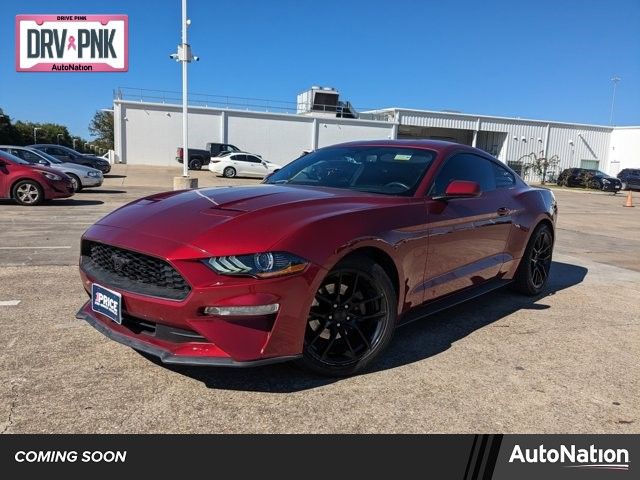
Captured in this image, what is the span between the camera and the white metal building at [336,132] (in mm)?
36312

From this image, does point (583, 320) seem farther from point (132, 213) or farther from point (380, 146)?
point (132, 213)

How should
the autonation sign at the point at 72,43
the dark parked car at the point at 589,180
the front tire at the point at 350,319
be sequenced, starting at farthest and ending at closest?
the dark parked car at the point at 589,180
the autonation sign at the point at 72,43
the front tire at the point at 350,319

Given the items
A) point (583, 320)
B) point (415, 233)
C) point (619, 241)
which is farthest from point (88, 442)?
point (619, 241)

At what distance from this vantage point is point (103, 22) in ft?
82.6

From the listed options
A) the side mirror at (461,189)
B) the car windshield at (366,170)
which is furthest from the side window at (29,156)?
the side mirror at (461,189)

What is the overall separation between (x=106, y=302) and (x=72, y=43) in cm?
2735

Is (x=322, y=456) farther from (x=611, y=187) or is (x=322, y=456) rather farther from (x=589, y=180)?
(x=589, y=180)

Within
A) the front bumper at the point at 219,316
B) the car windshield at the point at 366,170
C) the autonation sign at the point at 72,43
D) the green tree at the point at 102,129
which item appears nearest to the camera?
the front bumper at the point at 219,316

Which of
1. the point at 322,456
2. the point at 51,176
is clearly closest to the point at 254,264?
the point at 322,456

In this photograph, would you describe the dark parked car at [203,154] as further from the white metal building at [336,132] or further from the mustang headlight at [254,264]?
the mustang headlight at [254,264]

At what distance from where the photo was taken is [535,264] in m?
5.54

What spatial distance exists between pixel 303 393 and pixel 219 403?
0.49 m

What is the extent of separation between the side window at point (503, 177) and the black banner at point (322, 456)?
2.91 meters

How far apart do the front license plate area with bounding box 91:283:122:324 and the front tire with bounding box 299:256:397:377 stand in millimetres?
1086
